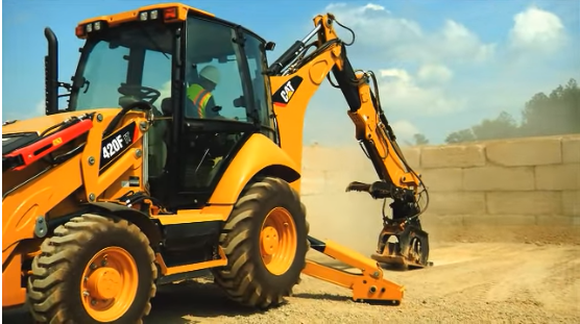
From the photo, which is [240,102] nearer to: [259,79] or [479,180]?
[259,79]

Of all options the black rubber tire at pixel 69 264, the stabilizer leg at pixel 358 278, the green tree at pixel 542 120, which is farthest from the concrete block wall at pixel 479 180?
the black rubber tire at pixel 69 264

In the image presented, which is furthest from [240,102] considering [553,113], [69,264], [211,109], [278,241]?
[553,113]

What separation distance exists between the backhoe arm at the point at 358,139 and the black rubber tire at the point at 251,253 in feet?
2.17

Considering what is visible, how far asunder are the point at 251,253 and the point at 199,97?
1323 mm

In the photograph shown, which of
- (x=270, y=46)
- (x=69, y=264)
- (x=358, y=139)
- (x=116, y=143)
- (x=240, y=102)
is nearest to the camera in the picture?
(x=69, y=264)

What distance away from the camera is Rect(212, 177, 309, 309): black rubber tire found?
4969mm

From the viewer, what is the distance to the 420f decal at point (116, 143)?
14.3 ft

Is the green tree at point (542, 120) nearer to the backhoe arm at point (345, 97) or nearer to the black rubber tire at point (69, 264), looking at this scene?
the backhoe arm at point (345, 97)

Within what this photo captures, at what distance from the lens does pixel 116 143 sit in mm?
A: 4453

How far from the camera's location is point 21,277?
3705 millimetres

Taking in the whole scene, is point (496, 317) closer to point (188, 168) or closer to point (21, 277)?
point (188, 168)

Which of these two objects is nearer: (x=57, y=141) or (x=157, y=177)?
(x=57, y=141)

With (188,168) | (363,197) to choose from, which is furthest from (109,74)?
(363,197)

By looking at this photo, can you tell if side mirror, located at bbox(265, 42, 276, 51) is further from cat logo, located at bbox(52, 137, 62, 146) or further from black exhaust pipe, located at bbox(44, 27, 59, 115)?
cat logo, located at bbox(52, 137, 62, 146)
